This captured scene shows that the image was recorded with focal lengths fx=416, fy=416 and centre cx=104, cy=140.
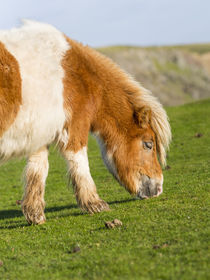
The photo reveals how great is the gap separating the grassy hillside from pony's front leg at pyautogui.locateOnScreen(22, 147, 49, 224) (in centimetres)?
8303

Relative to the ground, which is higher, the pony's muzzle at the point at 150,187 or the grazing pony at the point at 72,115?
the grazing pony at the point at 72,115

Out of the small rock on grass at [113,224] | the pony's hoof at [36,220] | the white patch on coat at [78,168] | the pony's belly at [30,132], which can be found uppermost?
the pony's belly at [30,132]

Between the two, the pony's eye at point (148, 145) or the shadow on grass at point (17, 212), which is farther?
the shadow on grass at point (17, 212)

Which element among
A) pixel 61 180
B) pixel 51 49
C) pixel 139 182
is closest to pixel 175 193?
pixel 139 182

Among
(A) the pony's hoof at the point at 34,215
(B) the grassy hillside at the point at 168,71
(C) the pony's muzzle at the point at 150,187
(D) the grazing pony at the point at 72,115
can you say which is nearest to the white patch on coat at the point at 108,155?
(D) the grazing pony at the point at 72,115

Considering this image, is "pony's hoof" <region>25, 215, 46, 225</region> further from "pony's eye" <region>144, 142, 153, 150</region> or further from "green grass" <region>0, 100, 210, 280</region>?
"pony's eye" <region>144, 142, 153, 150</region>

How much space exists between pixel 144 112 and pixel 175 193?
6.44 feet

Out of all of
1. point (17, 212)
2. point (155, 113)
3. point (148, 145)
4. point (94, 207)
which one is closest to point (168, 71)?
point (17, 212)

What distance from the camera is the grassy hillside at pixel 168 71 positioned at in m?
94.5

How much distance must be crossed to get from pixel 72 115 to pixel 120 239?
7.03ft

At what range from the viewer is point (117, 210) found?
278 inches

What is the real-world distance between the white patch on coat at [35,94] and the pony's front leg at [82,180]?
0.47 m

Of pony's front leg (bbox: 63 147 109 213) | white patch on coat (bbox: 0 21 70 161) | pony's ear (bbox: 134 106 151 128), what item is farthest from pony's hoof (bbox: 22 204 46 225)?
pony's ear (bbox: 134 106 151 128)

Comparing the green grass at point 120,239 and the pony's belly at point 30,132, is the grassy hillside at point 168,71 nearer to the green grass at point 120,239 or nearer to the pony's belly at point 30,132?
the green grass at point 120,239
